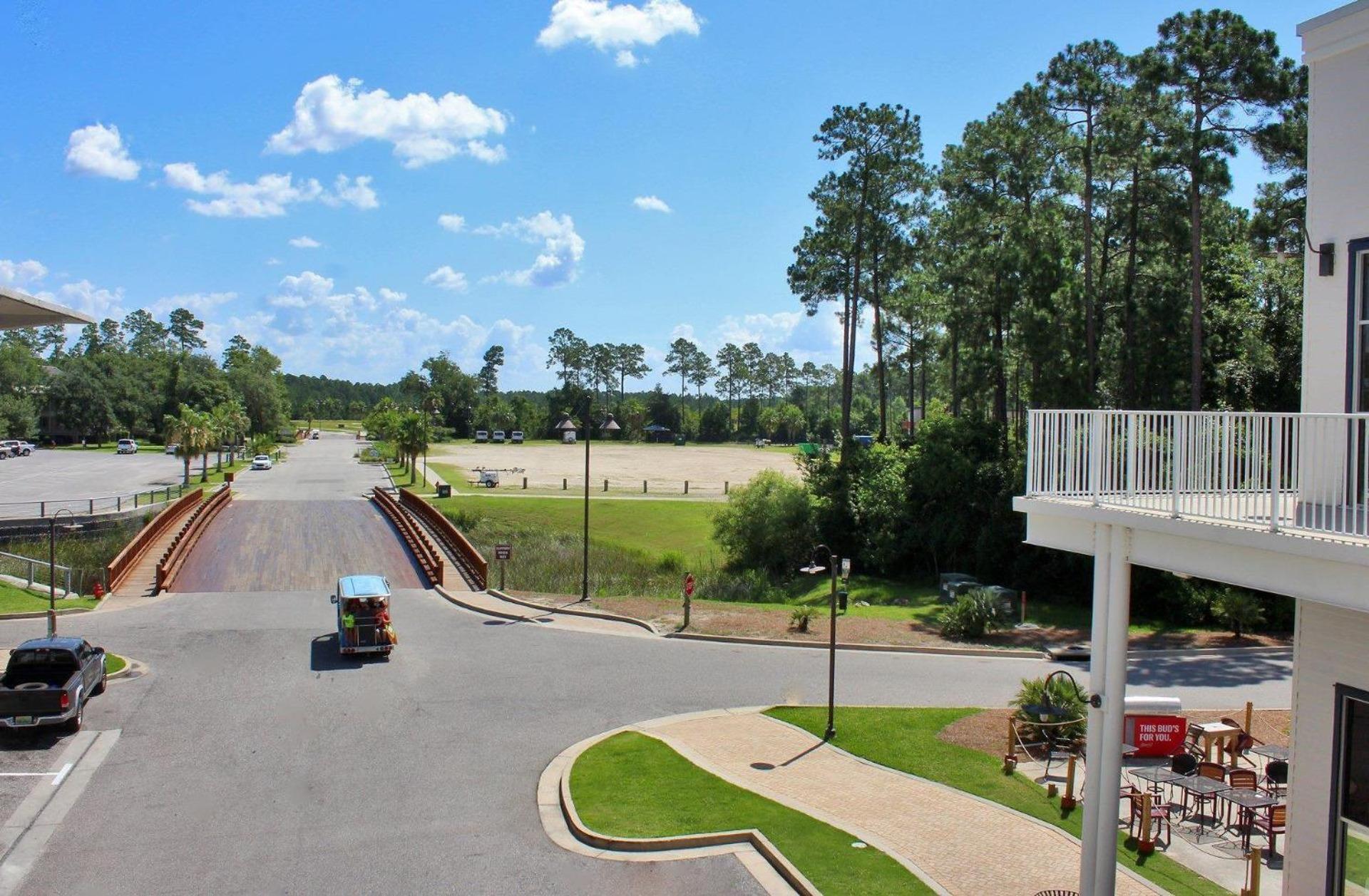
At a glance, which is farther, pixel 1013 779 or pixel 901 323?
pixel 901 323

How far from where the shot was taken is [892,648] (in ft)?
84.2

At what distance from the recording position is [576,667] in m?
23.4

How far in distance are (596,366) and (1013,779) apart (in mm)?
172612

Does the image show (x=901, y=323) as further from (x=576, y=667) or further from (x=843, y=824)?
(x=843, y=824)

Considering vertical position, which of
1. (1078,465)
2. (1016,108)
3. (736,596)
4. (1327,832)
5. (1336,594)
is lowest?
(736,596)

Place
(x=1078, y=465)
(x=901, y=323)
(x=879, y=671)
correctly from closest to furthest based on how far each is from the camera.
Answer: (x=1078, y=465) → (x=879, y=671) → (x=901, y=323)

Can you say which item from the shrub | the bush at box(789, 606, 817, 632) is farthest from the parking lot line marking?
the shrub

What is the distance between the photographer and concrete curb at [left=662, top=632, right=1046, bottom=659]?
2552 centimetres

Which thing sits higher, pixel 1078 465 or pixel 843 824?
pixel 1078 465

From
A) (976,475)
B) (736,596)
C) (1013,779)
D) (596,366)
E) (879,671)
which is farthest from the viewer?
(596,366)

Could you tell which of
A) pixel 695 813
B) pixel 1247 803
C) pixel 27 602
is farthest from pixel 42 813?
pixel 27 602

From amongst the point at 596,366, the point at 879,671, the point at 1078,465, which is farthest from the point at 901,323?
the point at 596,366

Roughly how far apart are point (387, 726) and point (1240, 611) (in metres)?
24.2

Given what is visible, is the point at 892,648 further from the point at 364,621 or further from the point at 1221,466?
the point at 1221,466
